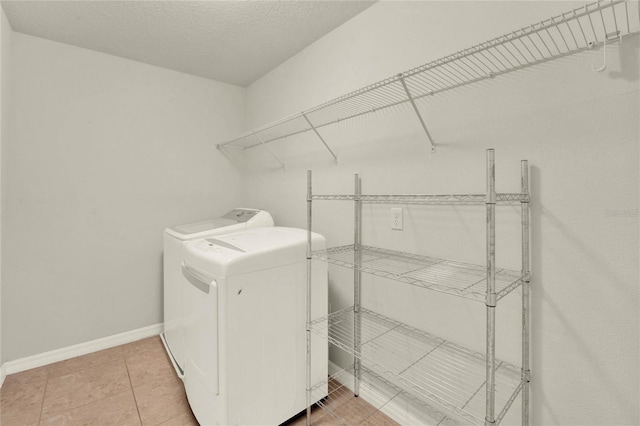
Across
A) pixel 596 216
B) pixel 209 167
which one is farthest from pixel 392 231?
pixel 209 167

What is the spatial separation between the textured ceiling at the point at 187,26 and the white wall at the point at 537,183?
382 mm

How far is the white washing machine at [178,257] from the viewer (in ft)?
6.07

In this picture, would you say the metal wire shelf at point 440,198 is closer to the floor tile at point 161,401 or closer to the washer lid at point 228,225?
the washer lid at point 228,225

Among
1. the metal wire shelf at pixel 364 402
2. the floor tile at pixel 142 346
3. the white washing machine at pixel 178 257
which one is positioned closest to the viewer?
the metal wire shelf at pixel 364 402

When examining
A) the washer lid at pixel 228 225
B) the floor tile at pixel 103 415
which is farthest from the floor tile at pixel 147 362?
the washer lid at pixel 228 225

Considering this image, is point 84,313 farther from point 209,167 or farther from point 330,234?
point 330,234

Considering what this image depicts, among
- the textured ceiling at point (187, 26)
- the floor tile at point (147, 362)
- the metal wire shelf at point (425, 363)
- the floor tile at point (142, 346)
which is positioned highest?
the textured ceiling at point (187, 26)

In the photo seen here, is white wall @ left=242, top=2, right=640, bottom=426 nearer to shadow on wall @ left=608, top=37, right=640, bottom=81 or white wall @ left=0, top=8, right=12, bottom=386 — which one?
shadow on wall @ left=608, top=37, right=640, bottom=81

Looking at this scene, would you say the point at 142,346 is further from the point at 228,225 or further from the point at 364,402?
the point at 364,402

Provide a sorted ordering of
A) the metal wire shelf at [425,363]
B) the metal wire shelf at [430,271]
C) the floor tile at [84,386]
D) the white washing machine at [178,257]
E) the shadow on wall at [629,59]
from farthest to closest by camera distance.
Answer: the white washing machine at [178,257], the floor tile at [84,386], the metal wire shelf at [425,363], the metal wire shelf at [430,271], the shadow on wall at [629,59]

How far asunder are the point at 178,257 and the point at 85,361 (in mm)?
1109

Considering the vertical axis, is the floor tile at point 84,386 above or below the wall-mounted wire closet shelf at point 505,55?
below

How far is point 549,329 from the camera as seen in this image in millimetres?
1083

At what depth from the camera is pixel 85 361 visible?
2.12 meters
